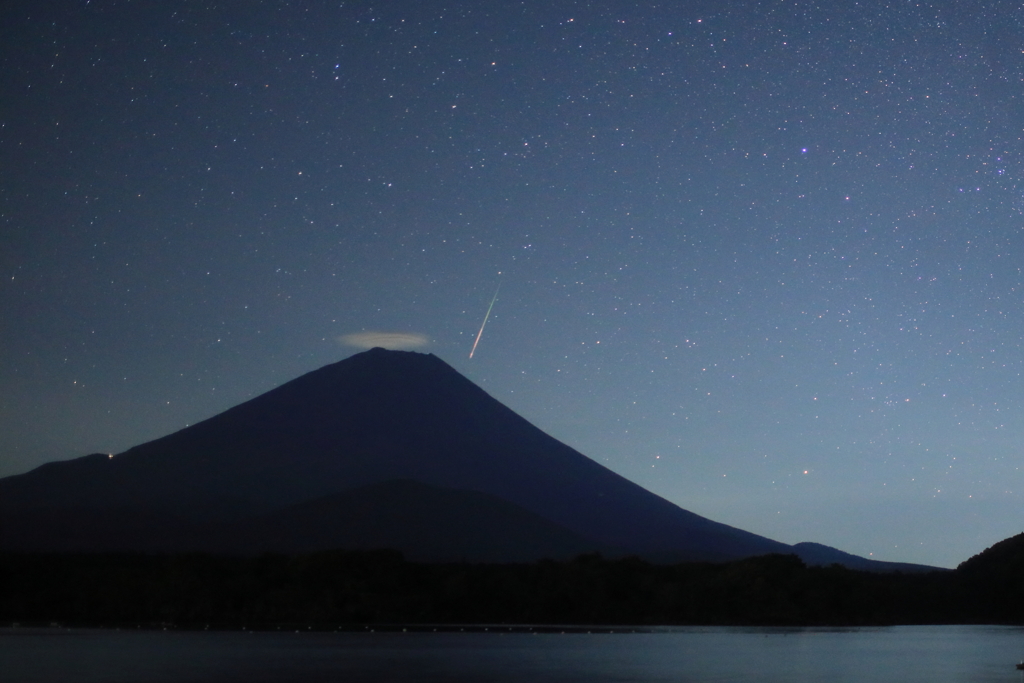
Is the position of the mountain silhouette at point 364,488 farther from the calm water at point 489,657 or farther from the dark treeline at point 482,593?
the calm water at point 489,657

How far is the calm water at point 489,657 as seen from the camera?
2750 cm

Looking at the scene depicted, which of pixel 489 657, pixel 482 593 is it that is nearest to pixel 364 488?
pixel 482 593

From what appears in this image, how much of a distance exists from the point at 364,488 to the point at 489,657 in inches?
4734

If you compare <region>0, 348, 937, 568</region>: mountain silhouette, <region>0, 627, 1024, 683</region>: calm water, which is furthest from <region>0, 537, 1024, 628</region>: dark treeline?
<region>0, 348, 937, 568</region>: mountain silhouette

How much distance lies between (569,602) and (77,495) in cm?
9231

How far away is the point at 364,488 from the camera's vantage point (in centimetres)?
15350

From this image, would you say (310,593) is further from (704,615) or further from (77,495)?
(77,495)

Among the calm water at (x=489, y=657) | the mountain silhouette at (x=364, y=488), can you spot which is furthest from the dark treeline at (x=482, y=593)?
the mountain silhouette at (x=364, y=488)

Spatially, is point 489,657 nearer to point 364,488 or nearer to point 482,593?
point 482,593

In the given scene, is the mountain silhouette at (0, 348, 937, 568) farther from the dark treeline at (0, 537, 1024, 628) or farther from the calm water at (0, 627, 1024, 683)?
the calm water at (0, 627, 1024, 683)

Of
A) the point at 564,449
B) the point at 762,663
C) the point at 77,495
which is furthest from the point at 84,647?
the point at 564,449

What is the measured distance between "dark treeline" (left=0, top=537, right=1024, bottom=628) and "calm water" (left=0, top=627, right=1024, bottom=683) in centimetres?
1825

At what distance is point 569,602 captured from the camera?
73.2m

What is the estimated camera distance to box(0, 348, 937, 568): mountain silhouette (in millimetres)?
135500
